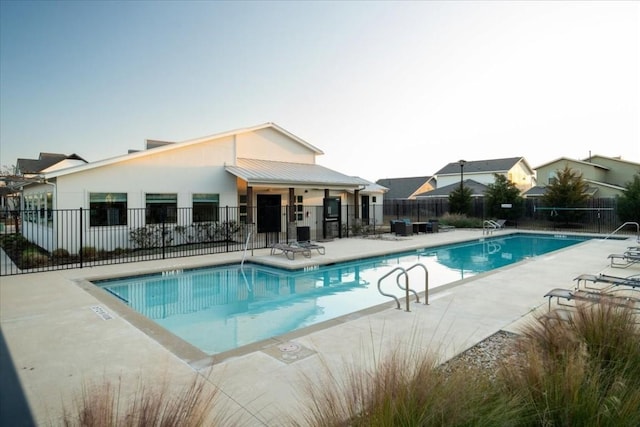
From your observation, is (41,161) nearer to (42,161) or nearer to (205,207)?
(42,161)

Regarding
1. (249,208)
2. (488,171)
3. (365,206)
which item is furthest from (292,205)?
(488,171)

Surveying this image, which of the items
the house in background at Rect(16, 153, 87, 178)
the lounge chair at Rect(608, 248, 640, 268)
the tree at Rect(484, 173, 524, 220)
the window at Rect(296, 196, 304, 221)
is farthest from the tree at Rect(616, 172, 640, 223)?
the house in background at Rect(16, 153, 87, 178)

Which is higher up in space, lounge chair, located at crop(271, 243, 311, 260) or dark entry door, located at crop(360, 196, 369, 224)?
dark entry door, located at crop(360, 196, 369, 224)

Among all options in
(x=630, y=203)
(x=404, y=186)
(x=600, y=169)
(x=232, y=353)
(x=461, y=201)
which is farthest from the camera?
(x=404, y=186)

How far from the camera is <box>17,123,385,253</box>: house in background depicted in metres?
15.2

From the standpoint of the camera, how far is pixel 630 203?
22.9 metres

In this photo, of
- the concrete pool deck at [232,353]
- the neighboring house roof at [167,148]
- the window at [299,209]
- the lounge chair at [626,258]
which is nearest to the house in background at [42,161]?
the neighboring house roof at [167,148]

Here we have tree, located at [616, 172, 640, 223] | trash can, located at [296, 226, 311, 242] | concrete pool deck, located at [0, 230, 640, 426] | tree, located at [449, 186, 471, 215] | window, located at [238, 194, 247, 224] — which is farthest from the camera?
tree, located at [449, 186, 471, 215]

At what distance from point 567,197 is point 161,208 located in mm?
24808

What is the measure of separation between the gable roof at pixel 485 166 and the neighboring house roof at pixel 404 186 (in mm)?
2684

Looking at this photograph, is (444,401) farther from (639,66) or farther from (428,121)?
(428,121)

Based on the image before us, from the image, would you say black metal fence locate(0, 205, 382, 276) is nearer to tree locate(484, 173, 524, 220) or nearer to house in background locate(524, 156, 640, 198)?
tree locate(484, 173, 524, 220)

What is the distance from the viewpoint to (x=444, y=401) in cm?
244

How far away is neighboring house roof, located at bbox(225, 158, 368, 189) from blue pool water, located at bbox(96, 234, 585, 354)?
5365 millimetres
